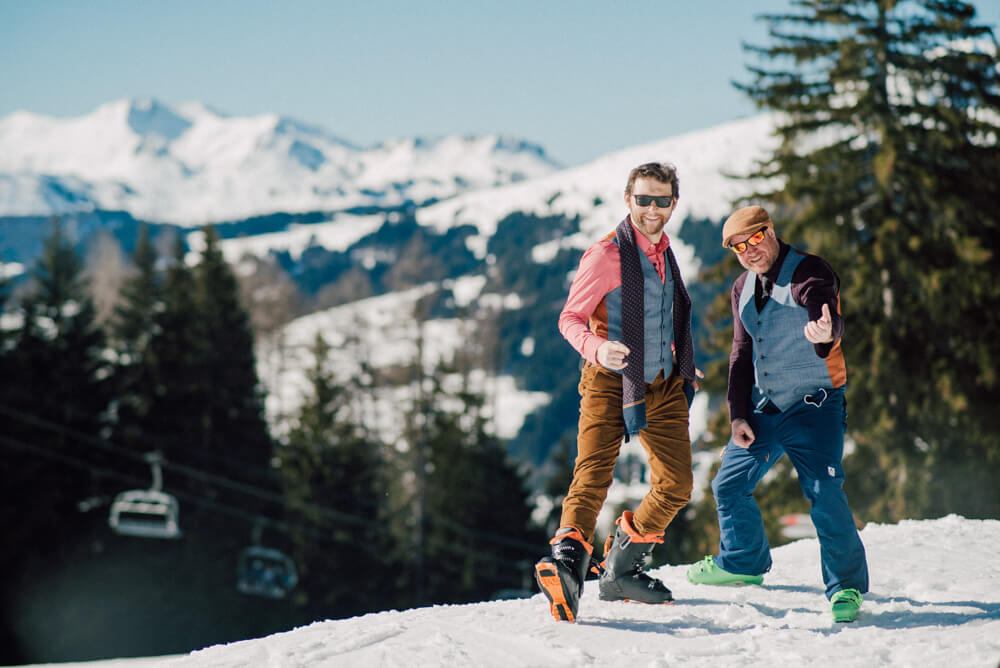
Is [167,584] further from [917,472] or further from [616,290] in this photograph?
[616,290]

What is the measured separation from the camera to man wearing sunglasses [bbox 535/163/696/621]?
446 centimetres

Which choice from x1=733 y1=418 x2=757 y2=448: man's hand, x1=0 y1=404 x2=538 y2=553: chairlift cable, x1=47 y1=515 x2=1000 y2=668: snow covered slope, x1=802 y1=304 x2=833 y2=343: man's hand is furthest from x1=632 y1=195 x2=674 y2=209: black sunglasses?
x1=0 y1=404 x2=538 y2=553: chairlift cable

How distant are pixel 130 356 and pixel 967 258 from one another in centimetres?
3193

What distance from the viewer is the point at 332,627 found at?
4691 mm

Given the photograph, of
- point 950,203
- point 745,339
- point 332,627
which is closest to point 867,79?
point 950,203

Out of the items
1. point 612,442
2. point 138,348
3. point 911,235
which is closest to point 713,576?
point 612,442

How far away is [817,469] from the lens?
4.50 meters

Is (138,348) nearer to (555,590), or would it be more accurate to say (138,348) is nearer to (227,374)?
(227,374)

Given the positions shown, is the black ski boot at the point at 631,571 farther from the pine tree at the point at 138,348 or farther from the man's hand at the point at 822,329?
the pine tree at the point at 138,348

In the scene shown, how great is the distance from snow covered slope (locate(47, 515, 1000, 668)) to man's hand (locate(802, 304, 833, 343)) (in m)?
1.33

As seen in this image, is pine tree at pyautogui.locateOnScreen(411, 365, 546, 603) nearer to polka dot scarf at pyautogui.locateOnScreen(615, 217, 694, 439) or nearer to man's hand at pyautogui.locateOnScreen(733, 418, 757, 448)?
man's hand at pyautogui.locateOnScreen(733, 418, 757, 448)

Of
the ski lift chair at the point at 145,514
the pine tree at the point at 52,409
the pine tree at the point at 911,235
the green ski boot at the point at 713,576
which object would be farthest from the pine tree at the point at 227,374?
the green ski boot at the point at 713,576

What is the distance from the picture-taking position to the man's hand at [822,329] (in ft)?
14.0

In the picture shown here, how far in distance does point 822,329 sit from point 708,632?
151 centimetres
